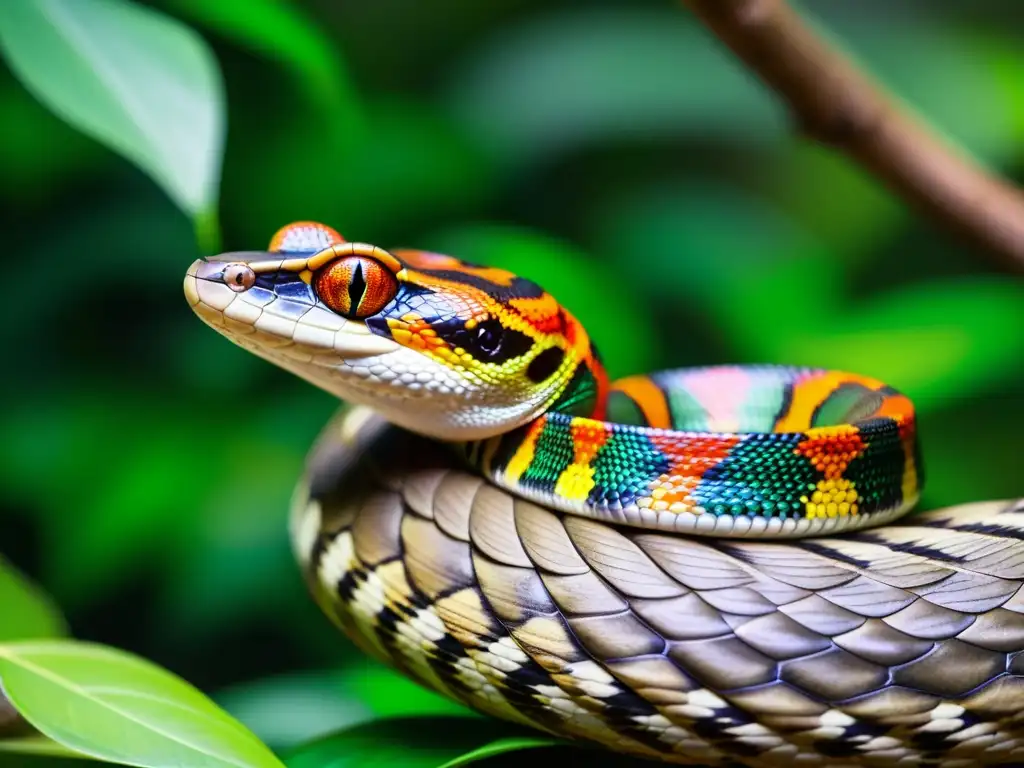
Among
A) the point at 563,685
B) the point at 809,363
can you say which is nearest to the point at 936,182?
the point at 809,363

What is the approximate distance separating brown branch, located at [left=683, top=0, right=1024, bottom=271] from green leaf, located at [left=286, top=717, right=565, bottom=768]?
952 millimetres

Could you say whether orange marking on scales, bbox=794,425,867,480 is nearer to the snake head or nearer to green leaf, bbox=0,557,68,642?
the snake head

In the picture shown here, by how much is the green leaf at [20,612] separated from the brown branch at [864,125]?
1.19m

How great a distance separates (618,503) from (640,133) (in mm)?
1560

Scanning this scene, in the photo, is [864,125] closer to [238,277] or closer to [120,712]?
[238,277]

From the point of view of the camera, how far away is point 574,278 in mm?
1662

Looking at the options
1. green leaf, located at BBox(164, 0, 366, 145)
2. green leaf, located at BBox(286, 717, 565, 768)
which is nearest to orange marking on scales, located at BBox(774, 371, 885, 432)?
green leaf, located at BBox(286, 717, 565, 768)

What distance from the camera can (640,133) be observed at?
2.21m

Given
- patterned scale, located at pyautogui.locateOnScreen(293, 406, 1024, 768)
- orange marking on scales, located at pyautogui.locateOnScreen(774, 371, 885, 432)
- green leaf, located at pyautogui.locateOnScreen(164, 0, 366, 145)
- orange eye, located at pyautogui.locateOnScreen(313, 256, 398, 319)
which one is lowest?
patterned scale, located at pyautogui.locateOnScreen(293, 406, 1024, 768)

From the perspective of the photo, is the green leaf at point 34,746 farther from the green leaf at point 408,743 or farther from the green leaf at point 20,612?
the green leaf at point 408,743

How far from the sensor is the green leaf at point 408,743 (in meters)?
0.94

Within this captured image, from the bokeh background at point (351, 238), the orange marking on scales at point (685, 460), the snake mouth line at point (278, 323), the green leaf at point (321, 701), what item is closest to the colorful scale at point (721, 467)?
the orange marking on scales at point (685, 460)

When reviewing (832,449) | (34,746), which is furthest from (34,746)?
(832,449)

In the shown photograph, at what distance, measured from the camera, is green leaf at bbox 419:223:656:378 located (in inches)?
63.6
